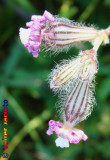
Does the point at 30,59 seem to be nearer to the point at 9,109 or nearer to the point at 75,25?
the point at 9,109

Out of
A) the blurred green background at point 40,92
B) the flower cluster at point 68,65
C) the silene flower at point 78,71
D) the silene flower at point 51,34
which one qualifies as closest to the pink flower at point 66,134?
the flower cluster at point 68,65

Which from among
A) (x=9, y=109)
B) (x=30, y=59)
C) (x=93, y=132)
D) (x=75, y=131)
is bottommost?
(x=75, y=131)

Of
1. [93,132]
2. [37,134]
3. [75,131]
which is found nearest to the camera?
[75,131]

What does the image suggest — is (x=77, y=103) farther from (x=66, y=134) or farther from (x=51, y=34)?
(x=51, y=34)

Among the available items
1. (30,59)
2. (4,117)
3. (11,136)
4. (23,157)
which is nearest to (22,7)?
(30,59)

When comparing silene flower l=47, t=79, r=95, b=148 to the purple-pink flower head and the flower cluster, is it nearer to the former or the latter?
the flower cluster

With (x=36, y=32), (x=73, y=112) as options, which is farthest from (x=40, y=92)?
(x=36, y=32)
